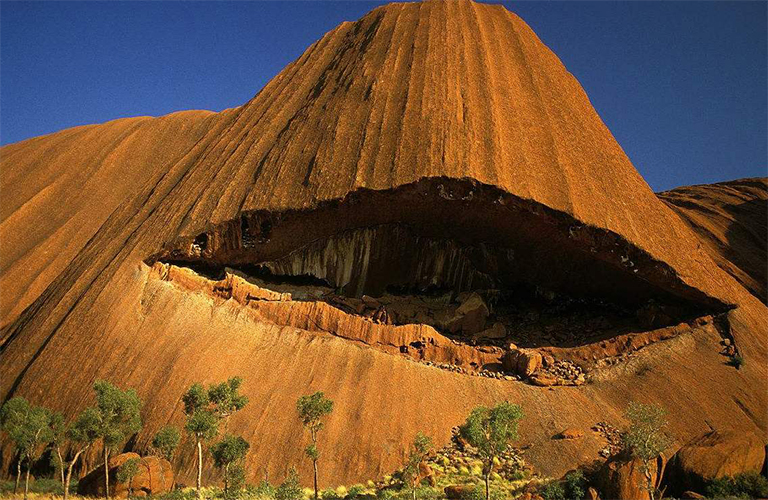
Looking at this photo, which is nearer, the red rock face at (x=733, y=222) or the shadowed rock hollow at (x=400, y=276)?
the shadowed rock hollow at (x=400, y=276)

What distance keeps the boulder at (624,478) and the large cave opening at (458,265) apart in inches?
429

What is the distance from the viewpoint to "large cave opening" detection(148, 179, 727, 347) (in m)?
30.6

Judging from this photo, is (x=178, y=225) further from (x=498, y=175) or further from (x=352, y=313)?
(x=498, y=175)

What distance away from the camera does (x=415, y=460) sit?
24359 mm

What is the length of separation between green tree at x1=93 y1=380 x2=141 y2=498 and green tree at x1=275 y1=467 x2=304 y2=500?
576 centimetres

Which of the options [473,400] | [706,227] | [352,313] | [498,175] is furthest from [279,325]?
[706,227]

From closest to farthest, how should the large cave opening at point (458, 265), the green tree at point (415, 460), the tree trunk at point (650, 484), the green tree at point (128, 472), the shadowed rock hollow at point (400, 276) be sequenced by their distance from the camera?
the tree trunk at point (650, 484), the green tree at point (128, 472), the green tree at point (415, 460), the shadowed rock hollow at point (400, 276), the large cave opening at point (458, 265)

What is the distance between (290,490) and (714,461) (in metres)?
13.0

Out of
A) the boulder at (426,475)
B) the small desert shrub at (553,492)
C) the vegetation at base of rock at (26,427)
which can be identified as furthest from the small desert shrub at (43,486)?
the small desert shrub at (553,492)

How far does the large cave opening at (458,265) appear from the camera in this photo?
100 ft

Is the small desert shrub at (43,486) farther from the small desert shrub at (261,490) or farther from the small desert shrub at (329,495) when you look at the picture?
the small desert shrub at (329,495)

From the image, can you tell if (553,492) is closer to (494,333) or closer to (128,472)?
(494,333)

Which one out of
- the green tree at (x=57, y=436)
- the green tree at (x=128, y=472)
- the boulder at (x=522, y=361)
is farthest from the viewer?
the boulder at (x=522, y=361)

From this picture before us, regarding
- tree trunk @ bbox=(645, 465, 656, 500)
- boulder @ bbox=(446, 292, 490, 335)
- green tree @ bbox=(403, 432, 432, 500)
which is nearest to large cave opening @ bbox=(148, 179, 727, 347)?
boulder @ bbox=(446, 292, 490, 335)
